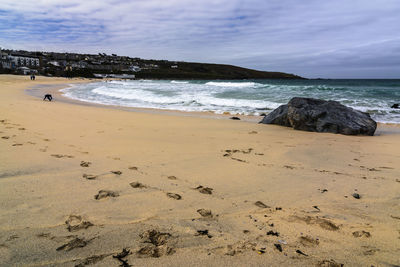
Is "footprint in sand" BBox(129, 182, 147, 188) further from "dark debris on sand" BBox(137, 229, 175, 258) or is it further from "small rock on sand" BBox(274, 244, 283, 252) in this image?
"small rock on sand" BBox(274, 244, 283, 252)

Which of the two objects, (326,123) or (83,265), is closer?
(83,265)

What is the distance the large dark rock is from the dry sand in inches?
86.3

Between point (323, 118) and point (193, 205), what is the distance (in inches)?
236

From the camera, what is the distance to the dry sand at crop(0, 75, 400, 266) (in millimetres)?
1665

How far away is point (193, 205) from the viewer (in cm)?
234

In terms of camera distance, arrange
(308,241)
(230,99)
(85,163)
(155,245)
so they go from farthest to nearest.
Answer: (230,99) < (85,163) < (308,241) < (155,245)

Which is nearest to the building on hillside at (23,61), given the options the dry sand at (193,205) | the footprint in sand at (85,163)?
the footprint in sand at (85,163)

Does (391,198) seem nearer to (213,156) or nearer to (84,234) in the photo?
(213,156)

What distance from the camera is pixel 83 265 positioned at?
150 centimetres

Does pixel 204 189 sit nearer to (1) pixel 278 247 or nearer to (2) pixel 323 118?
(1) pixel 278 247

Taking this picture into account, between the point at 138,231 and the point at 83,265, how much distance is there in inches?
18.1

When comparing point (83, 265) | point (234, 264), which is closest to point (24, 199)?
point (83, 265)

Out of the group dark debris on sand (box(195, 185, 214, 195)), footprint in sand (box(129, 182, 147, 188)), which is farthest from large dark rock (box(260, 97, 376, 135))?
footprint in sand (box(129, 182, 147, 188))

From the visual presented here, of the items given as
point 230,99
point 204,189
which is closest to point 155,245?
point 204,189
